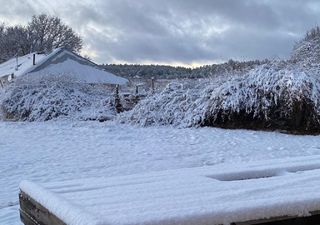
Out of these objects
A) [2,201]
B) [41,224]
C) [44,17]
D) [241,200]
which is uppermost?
[44,17]

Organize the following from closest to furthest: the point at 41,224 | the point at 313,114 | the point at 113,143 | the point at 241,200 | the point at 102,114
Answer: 1. the point at 241,200
2. the point at 41,224
3. the point at 113,143
4. the point at 313,114
5. the point at 102,114

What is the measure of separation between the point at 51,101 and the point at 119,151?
30.7 feet

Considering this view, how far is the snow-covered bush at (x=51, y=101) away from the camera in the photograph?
17547 millimetres

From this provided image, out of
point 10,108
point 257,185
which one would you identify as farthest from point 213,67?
point 257,185

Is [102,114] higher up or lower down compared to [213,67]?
lower down

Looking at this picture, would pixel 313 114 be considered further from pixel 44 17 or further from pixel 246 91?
pixel 44 17

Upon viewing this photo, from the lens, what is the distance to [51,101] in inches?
711

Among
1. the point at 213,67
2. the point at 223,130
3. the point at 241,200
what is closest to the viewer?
the point at 241,200

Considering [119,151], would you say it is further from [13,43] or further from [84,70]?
[13,43]

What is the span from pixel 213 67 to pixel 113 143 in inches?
242

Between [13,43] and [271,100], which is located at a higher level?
[13,43]

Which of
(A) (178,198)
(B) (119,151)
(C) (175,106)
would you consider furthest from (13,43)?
(A) (178,198)

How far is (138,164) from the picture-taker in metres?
7.91

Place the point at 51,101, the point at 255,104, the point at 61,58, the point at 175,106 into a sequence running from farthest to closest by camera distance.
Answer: the point at 61,58 → the point at 51,101 → the point at 175,106 → the point at 255,104
